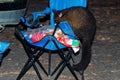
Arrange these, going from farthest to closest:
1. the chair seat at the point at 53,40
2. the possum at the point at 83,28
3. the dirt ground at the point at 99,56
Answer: the dirt ground at the point at 99,56, the possum at the point at 83,28, the chair seat at the point at 53,40

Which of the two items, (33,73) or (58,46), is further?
(33,73)

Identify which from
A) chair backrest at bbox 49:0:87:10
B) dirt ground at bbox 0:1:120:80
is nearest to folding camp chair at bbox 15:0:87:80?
chair backrest at bbox 49:0:87:10

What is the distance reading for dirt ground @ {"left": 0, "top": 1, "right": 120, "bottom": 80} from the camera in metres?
4.49

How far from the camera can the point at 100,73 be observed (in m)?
4.55

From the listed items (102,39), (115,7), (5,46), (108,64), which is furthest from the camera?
(115,7)

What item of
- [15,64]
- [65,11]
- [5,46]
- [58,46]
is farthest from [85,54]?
[15,64]

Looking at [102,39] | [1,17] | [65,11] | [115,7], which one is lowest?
[115,7]

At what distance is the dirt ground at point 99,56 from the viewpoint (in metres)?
4.49

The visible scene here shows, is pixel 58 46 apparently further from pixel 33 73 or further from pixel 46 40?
pixel 33 73

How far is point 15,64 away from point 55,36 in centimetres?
121

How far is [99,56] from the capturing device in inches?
201

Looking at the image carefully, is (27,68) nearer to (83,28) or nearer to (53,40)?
(53,40)

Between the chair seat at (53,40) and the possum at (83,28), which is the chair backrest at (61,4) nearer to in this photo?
the possum at (83,28)

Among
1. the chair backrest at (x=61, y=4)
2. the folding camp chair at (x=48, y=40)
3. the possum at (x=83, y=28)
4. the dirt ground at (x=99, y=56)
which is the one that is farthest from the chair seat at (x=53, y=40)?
the dirt ground at (x=99, y=56)
